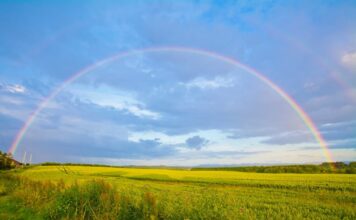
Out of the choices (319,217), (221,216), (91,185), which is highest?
(91,185)

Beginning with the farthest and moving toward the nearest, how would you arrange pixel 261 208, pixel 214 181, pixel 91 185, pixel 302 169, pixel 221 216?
pixel 302 169
pixel 214 181
pixel 261 208
pixel 91 185
pixel 221 216

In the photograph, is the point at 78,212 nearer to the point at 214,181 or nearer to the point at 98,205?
the point at 98,205

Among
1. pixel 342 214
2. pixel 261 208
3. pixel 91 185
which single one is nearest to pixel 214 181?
pixel 261 208

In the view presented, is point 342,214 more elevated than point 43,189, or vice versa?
point 43,189

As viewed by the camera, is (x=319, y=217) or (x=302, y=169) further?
(x=302, y=169)

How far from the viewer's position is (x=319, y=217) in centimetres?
1200

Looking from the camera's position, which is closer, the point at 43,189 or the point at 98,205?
the point at 98,205

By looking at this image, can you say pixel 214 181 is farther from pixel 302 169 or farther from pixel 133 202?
pixel 302 169

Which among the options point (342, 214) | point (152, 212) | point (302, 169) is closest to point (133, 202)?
point (152, 212)

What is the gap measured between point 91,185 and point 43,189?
582 centimetres

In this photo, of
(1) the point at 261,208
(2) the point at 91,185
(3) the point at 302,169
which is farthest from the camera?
(3) the point at 302,169

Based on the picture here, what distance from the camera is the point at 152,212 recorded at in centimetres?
858

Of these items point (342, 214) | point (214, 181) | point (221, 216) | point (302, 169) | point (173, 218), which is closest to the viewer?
point (221, 216)

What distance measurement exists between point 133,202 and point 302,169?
55.2 metres
